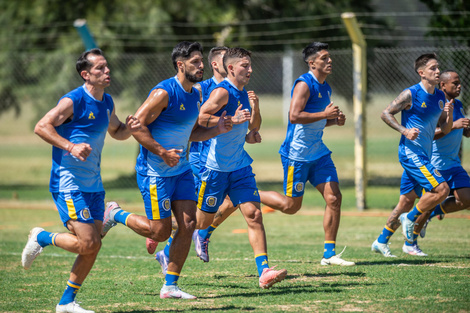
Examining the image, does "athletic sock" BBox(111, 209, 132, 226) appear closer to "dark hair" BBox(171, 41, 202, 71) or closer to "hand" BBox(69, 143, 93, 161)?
"hand" BBox(69, 143, 93, 161)

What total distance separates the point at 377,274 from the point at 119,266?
3.22m

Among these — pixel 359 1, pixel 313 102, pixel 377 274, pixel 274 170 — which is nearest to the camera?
pixel 377 274

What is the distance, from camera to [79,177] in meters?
5.83

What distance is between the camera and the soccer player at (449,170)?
28.7ft

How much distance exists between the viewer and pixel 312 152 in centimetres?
825

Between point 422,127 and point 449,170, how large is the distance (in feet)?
2.92

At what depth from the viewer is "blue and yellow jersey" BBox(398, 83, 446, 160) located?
8.40 meters

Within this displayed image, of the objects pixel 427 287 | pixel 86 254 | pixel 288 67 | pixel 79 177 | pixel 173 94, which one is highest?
pixel 288 67

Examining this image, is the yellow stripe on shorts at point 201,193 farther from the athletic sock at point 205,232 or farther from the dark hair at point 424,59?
the dark hair at point 424,59

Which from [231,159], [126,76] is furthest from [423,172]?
[126,76]

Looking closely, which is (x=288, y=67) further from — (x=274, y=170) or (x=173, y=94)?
(x=173, y=94)

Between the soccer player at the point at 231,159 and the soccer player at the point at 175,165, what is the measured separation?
0.41 metres

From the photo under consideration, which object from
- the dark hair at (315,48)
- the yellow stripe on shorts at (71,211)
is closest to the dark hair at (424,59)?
the dark hair at (315,48)

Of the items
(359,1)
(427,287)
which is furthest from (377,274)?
(359,1)
